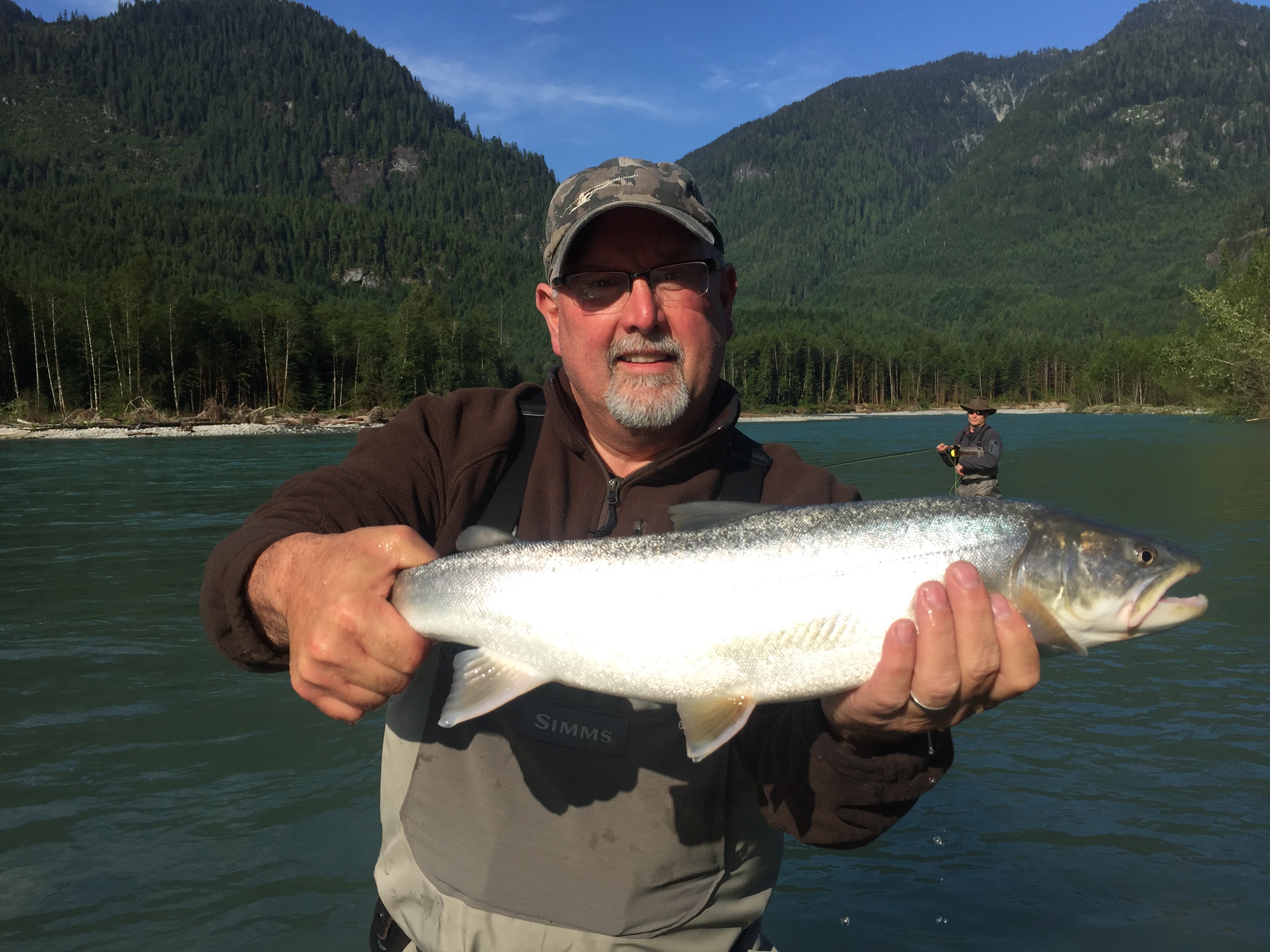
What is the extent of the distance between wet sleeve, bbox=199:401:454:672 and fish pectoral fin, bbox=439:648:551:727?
0.47 meters

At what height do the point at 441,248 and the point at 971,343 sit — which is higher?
the point at 441,248

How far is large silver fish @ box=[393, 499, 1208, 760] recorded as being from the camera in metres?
2.19

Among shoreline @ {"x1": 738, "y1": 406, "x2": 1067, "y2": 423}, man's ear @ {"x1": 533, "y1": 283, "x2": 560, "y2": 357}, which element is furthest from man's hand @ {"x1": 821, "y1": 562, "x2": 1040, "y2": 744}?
shoreline @ {"x1": 738, "y1": 406, "x2": 1067, "y2": 423}

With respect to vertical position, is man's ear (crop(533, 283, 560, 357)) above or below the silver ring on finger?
above

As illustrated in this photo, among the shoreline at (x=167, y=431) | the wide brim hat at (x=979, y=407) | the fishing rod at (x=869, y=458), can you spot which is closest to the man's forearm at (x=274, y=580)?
the fishing rod at (x=869, y=458)

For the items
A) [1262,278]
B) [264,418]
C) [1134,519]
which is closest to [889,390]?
[1262,278]

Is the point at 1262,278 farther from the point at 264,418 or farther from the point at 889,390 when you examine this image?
the point at 889,390

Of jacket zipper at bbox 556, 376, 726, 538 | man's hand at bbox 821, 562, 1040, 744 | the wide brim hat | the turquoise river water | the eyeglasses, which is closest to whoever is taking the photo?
man's hand at bbox 821, 562, 1040, 744

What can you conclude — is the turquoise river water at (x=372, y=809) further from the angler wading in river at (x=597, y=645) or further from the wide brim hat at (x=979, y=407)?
the wide brim hat at (x=979, y=407)

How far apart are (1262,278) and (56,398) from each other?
248 feet

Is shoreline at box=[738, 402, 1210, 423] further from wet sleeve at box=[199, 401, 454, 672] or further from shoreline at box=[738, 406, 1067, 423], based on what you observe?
wet sleeve at box=[199, 401, 454, 672]

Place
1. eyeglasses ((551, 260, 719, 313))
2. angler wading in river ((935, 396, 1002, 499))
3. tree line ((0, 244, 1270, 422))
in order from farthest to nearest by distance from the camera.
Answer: tree line ((0, 244, 1270, 422)) → angler wading in river ((935, 396, 1002, 499)) → eyeglasses ((551, 260, 719, 313))

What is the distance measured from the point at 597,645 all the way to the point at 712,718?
348mm

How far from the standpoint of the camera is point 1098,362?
10231 centimetres
